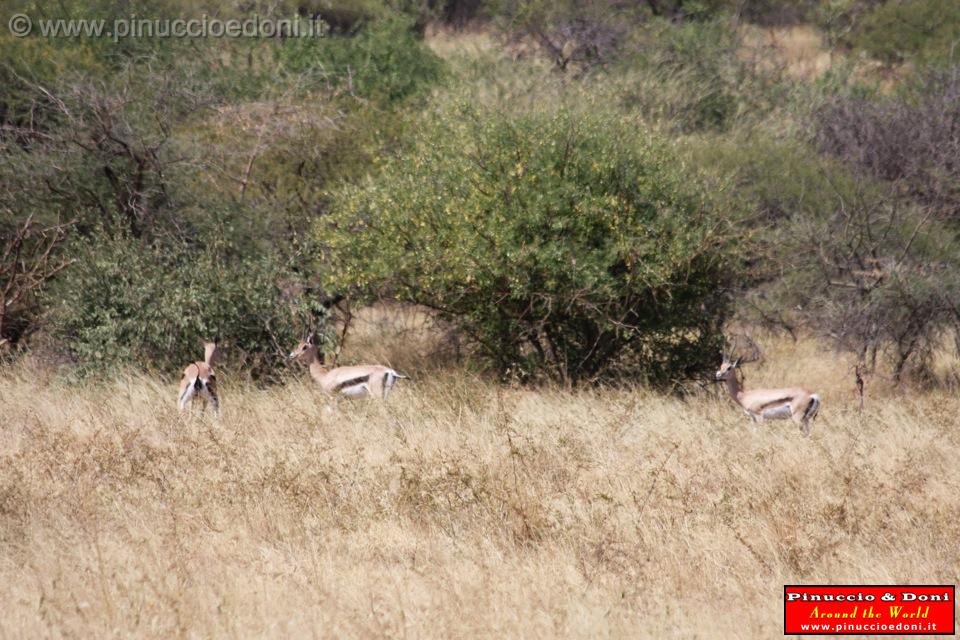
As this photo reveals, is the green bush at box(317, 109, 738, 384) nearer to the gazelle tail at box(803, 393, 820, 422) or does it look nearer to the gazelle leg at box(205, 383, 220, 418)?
the gazelle tail at box(803, 393, 820, 422)

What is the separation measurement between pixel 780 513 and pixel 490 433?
263 cm

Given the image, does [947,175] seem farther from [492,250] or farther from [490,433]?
[490,433]

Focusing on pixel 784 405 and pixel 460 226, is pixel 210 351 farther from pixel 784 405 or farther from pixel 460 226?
pixel 784 405

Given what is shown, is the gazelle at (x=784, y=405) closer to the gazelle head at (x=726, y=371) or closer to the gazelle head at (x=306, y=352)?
the gazelle head at (x=726, y=371)

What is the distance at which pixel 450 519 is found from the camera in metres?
6.85

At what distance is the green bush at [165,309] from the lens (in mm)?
11484

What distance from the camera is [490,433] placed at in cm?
880

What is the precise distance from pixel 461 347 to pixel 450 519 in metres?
5.76

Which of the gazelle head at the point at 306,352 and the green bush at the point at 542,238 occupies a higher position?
the green bush at the point at 542,238

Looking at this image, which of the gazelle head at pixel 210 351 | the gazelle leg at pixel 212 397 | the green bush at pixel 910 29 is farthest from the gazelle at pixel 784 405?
the green bush at pixel 910 29

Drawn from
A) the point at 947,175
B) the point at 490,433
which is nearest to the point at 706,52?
the point at 947,175

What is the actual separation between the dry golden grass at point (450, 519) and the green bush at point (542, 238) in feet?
5.29

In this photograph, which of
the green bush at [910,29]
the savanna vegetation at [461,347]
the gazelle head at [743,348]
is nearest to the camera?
the savanna vegetation at [461,347]

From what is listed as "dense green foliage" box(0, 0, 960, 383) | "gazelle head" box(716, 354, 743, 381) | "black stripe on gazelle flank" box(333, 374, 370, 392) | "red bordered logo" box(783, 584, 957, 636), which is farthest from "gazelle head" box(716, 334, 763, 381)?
"red bordered logo" box(783, 584, 957, 636)
